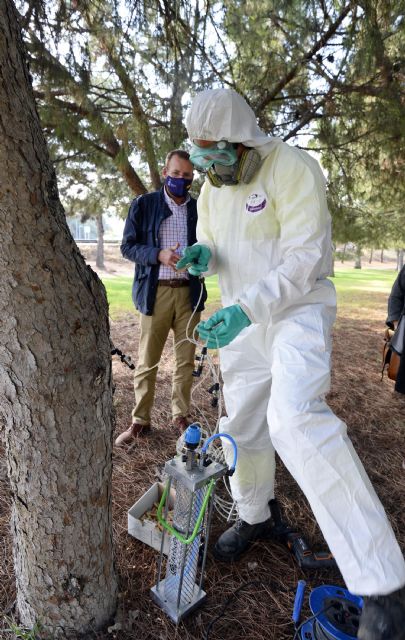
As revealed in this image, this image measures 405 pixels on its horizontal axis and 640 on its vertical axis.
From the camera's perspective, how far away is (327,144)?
3.61 meters

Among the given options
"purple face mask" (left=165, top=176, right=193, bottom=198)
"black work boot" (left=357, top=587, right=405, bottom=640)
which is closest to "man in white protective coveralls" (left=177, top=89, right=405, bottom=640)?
"black work boot" (left=357, top=587, right=405, bottom=640)

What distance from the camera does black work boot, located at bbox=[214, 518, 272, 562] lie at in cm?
163

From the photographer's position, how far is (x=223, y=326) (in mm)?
1350

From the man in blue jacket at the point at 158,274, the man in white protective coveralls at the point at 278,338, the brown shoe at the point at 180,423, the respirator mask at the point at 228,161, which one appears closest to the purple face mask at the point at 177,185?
the man in blue jacket at the point at 158,274

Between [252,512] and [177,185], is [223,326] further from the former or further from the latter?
[177,185]

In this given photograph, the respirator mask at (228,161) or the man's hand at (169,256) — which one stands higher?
the respirator mask at (228,161)

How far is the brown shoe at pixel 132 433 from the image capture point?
8.09ft

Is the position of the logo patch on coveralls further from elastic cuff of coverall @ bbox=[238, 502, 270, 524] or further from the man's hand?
elastic cuff of coverall @ bbox=[238, 502, 270, 524]

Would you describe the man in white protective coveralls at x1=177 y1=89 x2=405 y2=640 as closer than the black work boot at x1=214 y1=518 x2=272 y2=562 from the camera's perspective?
Yes

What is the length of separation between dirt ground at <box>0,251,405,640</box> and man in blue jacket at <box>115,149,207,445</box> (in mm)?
358

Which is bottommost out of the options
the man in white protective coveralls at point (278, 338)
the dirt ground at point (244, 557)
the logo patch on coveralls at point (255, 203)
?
the dirt ground at point (244, 557)

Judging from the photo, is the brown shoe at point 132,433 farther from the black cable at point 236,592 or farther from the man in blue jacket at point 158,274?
the black cable at point 236,592

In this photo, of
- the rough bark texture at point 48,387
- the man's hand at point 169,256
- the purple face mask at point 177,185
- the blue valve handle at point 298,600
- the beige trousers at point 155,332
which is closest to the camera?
the rough bark texture at point 48,387

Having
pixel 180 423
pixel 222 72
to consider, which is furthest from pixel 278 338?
pixel 222 72
